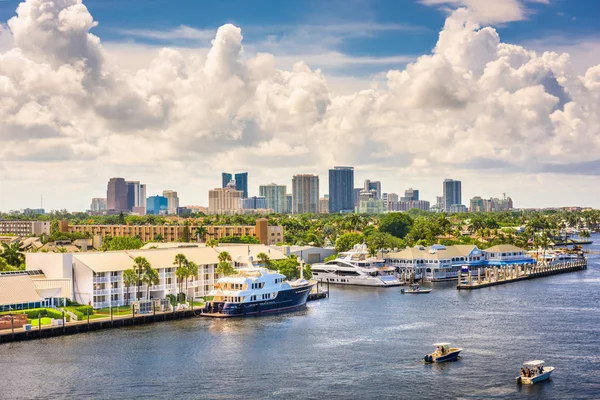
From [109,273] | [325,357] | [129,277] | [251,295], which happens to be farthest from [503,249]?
[325,357]

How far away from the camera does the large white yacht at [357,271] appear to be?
127 metres

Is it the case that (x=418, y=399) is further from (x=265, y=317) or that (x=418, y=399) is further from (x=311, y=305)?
→ (x=311, y=305)

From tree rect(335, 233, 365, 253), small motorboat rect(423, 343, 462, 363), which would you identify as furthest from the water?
tree rect(335, 233, 365, 253)

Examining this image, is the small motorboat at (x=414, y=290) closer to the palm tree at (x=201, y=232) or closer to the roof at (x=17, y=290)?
the roof at (x=17, y=290)

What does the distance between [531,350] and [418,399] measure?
18760mm

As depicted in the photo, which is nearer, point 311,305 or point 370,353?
point 370,353

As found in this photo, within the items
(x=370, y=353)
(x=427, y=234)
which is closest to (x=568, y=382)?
(x=370, y=353)

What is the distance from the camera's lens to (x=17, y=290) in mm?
85062

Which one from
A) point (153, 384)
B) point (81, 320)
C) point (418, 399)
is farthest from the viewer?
point (81, 320)

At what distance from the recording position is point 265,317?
9094 cm

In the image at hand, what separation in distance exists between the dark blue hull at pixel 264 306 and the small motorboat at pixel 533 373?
38173mm

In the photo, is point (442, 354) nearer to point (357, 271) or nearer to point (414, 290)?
point (414, 290)

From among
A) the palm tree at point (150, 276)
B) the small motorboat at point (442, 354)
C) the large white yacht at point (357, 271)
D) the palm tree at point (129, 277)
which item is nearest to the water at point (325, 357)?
the small motorboat at point (442, 354)

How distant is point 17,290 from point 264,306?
2681 cm
